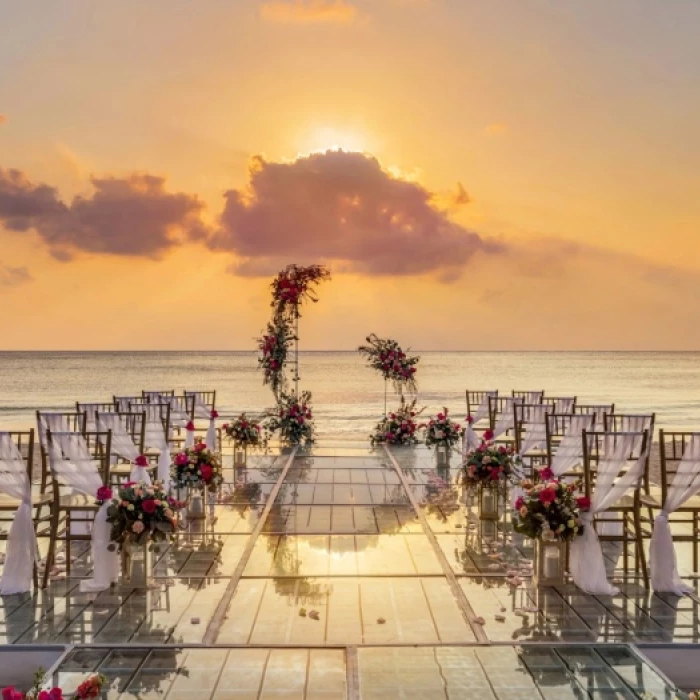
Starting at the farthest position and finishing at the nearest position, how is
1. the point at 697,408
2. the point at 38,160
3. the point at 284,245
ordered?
1. the point at 284,245
2. the point at 697,408
3. the point at 38,160

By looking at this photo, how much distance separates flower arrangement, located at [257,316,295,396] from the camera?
1410 cm

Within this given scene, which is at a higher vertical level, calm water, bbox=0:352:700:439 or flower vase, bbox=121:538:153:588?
flower vase, bbox=121:538:153:588

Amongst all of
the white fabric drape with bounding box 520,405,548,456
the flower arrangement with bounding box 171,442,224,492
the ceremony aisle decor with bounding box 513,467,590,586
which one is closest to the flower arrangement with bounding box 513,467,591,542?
the ceremony aisle decor with bounding box 513,467,590,586

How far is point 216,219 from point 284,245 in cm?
1886

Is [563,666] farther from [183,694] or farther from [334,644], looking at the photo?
[183,694]

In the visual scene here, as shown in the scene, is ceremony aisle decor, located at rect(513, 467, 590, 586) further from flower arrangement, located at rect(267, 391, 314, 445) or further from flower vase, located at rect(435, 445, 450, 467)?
flower arrangement, located at rect(267, 391, 314, 445)

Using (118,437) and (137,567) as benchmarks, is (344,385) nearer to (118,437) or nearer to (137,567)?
(118,437)

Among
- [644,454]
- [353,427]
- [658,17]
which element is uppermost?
[658,17]

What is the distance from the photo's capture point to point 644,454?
5867 millimetres

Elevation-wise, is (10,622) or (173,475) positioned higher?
(173,475)

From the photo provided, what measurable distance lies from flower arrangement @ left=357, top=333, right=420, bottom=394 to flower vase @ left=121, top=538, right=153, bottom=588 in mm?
8408

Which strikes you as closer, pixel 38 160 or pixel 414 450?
pixel 414 450

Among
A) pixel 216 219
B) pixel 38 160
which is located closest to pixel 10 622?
pixel 38 160

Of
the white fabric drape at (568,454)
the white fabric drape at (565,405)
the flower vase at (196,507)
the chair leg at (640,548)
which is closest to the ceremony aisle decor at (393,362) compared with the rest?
the white fabric drape at (565,405)
